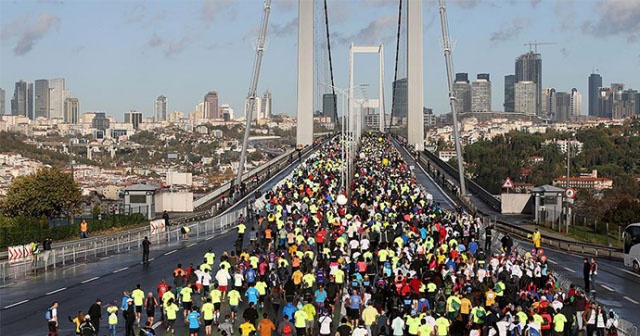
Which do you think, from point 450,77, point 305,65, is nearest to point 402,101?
point 305,65

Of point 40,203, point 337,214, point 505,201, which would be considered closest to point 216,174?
point 40,203

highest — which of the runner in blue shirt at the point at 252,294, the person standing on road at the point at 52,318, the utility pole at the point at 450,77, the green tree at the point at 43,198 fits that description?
the utility pole at the point at 450,77

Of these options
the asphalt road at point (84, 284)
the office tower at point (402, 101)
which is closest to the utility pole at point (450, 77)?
the asphalt road at point (84, 284)

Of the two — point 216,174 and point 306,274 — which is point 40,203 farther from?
point 216,174

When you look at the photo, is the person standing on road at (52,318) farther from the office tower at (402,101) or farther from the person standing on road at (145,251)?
the office tower at (402,101)

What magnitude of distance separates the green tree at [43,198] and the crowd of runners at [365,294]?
4333cm

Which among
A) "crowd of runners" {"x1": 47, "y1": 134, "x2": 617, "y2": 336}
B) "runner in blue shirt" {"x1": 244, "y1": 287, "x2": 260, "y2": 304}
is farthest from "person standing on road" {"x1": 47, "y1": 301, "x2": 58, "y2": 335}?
"runner in blue shirt" {"x1": 244, "y1": 287, "x2": 260, "y2": 304}

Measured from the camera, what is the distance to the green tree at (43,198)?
248 feet

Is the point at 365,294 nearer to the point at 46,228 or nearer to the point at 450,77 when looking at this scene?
the point at 46,228

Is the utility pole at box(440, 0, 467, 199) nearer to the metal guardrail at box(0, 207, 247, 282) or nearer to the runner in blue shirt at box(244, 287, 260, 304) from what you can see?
the metal guardrail at box(0, 207, 247, 282)

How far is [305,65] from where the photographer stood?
10294cm

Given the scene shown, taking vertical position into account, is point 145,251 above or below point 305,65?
below

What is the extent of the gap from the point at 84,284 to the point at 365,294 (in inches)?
467

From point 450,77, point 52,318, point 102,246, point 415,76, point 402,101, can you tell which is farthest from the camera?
point 402,101
